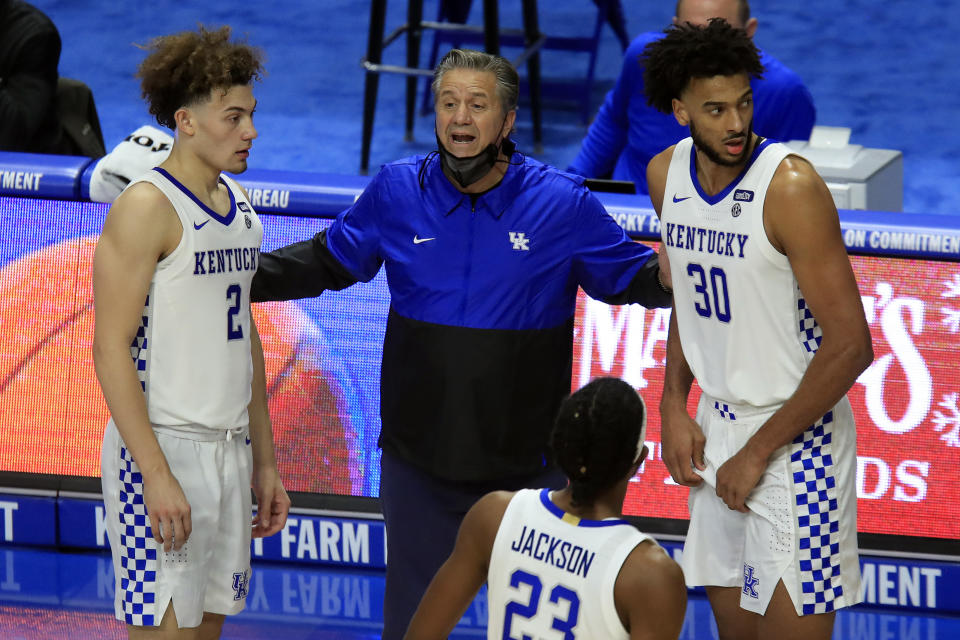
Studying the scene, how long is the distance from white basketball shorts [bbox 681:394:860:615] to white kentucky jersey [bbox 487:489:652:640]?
2.27ft

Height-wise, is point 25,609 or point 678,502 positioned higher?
point 678,502

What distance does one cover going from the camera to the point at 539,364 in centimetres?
342

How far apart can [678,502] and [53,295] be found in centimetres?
224

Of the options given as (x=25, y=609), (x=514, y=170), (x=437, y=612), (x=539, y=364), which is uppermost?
(x=514, y=170)

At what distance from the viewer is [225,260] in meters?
3.14

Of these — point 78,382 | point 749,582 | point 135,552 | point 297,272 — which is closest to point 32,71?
point 78,382

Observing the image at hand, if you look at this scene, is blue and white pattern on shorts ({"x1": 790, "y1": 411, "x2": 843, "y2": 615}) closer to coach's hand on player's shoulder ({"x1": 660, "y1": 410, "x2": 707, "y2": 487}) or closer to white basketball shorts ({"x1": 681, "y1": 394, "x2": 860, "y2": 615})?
white basketball shorts ({"x1": 681, "y1": 394, "x2": 860, "y2": 615})

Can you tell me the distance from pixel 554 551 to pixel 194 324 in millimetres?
1083

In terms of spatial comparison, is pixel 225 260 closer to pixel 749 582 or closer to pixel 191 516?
pixel 191 516

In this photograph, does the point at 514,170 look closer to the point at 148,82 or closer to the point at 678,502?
the point at 148,82

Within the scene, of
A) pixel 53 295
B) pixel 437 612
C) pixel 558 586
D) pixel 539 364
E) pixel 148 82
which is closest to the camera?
pixel 558 586

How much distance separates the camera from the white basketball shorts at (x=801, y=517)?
10.0 feet

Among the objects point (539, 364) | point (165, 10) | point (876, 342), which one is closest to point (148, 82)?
point (539, 364)

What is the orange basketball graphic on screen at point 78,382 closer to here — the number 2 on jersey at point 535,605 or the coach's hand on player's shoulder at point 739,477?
the coach's hand on player's shoulder at point 739,477
